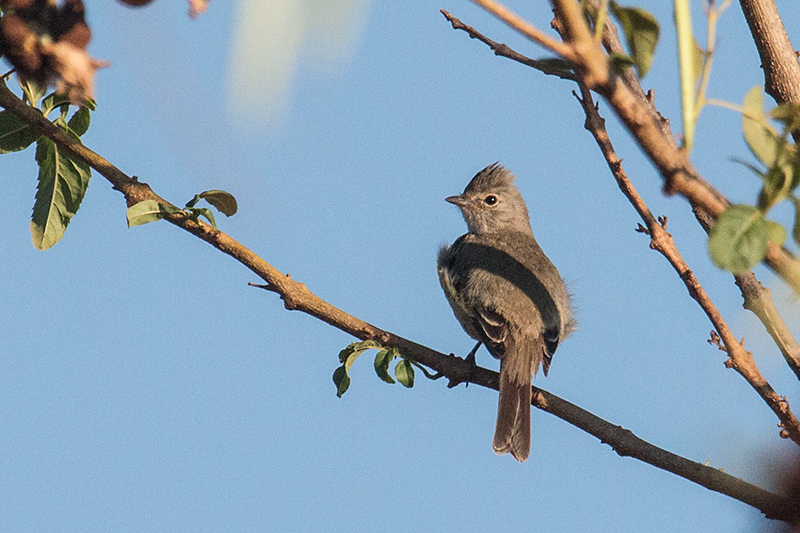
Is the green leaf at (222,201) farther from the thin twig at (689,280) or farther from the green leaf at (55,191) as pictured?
the thin twig at (689,280)

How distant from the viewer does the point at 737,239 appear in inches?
46.9

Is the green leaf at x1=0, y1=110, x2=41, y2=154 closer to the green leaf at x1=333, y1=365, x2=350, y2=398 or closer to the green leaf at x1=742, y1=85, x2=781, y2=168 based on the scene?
the green leaf at x1=333, y1=365, x2=350, y2=398

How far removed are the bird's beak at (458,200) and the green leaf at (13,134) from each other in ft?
20.0

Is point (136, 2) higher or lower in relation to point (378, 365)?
lower

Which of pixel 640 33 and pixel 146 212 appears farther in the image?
pixel 146 212

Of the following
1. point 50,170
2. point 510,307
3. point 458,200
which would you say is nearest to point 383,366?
point 50,170

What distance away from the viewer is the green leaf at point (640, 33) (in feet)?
4.16

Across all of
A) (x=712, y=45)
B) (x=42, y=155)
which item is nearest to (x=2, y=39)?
(x=712, y=45)

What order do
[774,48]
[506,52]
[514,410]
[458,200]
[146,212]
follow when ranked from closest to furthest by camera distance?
[506,52] → [146,212] → [774,48] → [514,410] → [458,200]

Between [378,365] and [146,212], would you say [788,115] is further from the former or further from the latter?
[378,365]

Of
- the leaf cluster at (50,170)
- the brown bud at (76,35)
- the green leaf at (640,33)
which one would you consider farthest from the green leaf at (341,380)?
the green leaf at (640,33)

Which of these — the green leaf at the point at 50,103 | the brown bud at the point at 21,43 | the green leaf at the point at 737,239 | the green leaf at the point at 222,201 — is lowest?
the green leaf at the point at 737,239

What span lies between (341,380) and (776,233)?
2476 mm

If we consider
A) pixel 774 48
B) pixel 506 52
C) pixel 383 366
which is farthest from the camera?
pixel 383 366
